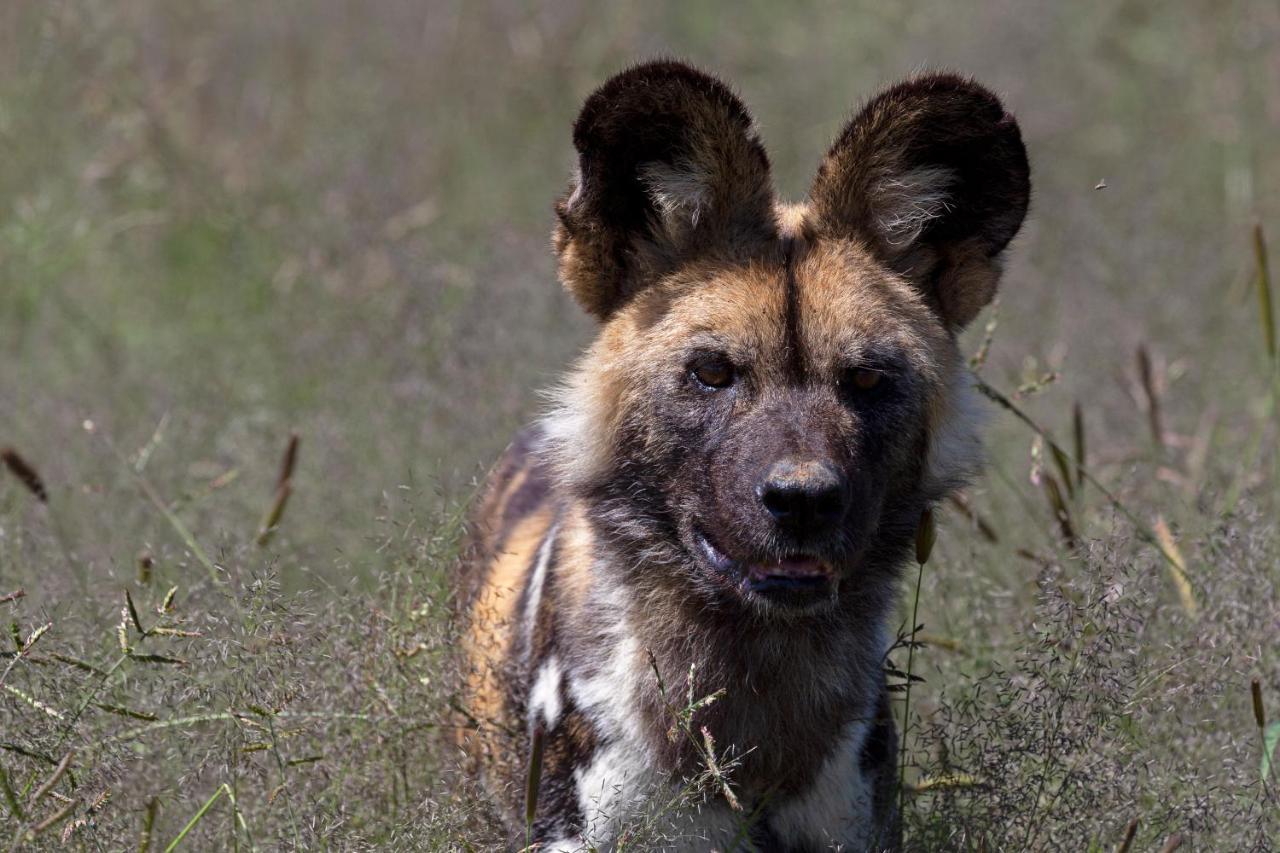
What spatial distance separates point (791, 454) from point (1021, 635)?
1.00m

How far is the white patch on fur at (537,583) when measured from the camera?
9.87ft

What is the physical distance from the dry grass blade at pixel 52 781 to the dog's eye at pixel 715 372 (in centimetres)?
114

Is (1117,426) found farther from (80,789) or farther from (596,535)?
(80,789)

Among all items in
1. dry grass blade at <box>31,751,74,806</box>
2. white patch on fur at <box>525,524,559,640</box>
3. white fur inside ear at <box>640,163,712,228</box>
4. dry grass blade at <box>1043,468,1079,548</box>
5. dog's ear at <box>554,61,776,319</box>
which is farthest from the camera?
dry grass blade at <box>1043,468,1079,548</box>

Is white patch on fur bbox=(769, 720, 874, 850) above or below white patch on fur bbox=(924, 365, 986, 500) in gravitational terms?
below

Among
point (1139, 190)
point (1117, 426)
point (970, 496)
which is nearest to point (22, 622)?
point (970, 496)

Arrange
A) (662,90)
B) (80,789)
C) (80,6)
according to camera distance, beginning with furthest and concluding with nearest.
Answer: (80,6) → (662,90) → (80,789)

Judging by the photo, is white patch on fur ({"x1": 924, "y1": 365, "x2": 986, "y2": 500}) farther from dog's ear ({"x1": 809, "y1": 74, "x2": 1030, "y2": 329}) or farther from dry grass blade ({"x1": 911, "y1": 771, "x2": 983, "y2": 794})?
dry grass blade ({"x1": 911, "y1": 771, "x2": 983, "y2": 794})

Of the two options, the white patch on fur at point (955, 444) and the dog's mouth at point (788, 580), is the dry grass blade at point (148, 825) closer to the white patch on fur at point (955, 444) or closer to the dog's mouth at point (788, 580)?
the dog's mouth at point (788, 580)

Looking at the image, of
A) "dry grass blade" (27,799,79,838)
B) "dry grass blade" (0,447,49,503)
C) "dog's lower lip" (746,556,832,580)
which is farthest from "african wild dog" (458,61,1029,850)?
"dry grass blade" (0,447,49,503)

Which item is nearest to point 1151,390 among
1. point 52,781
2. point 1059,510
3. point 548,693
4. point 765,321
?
point 1059,510

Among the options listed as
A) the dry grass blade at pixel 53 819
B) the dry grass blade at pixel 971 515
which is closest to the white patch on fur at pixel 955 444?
the dry grass blade at pixel 971 515

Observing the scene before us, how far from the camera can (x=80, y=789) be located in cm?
242

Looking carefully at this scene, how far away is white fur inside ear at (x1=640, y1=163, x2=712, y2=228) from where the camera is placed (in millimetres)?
2771
